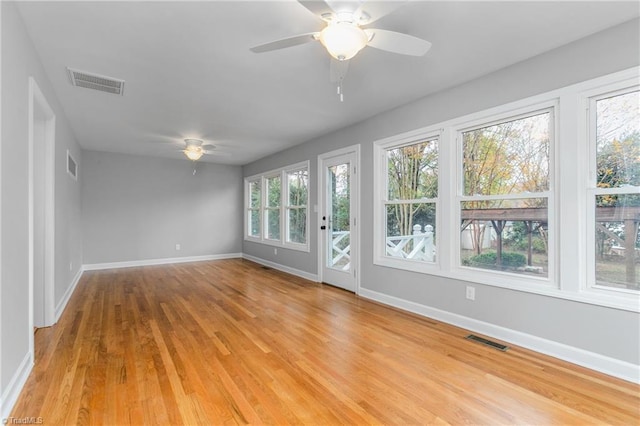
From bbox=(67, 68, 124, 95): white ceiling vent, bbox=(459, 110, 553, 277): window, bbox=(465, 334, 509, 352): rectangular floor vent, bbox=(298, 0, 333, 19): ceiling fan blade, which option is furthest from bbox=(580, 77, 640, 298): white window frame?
bbox=(67, 68, 124, 95): white ceiling vent

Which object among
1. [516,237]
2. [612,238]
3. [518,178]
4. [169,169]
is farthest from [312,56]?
[169,169]

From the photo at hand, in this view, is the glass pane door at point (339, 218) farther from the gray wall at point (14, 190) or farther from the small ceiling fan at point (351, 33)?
the gray wall at point (14, 190)

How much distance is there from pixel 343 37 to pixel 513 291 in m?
2.49

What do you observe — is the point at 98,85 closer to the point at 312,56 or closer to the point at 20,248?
the point at 20,248

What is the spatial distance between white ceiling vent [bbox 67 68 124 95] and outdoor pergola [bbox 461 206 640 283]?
12.3 ft

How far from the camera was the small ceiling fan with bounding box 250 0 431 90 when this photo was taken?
5.42 ft

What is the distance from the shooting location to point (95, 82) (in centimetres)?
301

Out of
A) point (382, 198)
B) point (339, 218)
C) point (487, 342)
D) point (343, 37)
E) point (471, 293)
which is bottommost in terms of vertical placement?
point (487, 342)

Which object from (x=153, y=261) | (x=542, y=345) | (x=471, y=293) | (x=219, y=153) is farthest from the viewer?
(x=153, y=261)

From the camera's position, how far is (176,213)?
7082 millimetres

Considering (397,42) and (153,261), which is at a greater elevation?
(397,42)

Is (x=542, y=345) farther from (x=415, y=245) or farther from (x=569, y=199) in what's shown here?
(x=415, y=245)

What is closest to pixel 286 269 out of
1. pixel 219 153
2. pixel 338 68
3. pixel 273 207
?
pixel 273 207

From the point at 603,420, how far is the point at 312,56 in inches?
122
